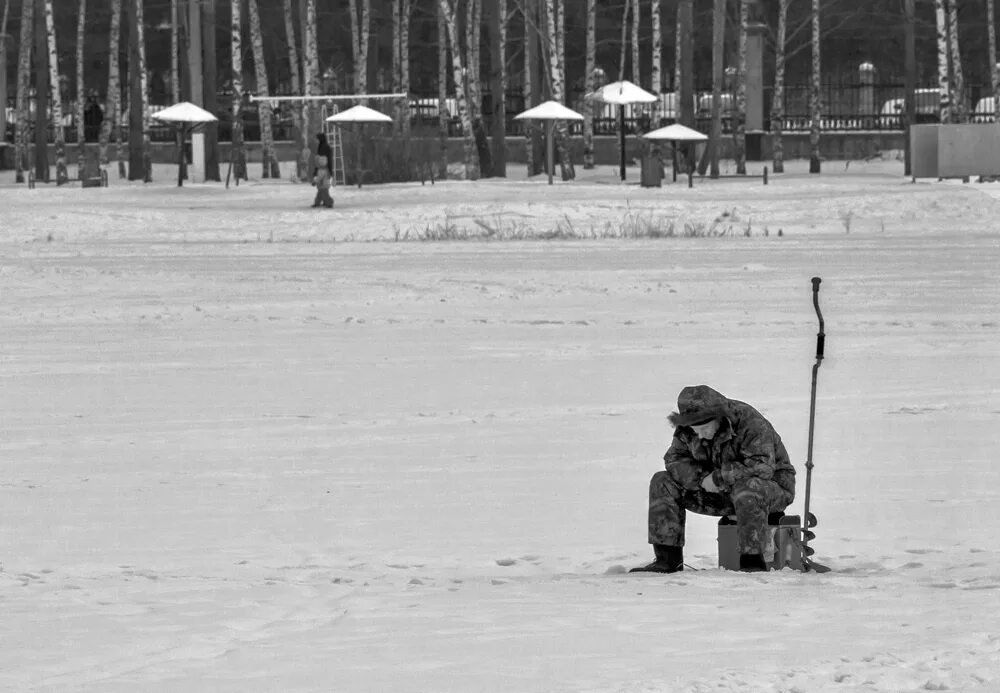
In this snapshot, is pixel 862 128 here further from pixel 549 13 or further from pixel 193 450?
pixel 193 450

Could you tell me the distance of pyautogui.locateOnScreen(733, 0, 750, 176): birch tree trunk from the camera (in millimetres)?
42719

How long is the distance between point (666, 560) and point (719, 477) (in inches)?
14.3

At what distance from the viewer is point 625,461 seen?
32.6ft

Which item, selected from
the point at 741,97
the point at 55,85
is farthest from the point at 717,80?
the point at 55,85

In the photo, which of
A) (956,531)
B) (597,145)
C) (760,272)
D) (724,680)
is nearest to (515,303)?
(760,272)

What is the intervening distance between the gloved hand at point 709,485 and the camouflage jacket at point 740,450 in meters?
0.01

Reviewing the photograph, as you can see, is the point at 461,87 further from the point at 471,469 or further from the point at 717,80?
the point at 471,469

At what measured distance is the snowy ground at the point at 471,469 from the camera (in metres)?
5.82

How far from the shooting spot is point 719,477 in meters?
7.32

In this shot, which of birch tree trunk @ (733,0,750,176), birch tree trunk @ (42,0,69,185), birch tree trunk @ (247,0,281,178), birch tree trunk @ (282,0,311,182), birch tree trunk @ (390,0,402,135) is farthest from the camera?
birch tree trunk @ (390,0,402,135)

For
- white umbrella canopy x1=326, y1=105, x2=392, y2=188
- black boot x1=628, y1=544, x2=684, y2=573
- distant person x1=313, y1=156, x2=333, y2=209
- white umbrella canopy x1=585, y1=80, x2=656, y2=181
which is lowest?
black boot x1=628, y1=544, x2=684, y2=573

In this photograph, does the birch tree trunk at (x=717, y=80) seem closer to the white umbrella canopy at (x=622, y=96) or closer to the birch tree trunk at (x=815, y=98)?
the white umbrella canopy at (x=622, y=96)

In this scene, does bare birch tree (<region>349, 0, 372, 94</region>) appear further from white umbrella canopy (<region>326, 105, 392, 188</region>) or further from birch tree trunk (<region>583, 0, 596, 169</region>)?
white umbrella canopy (<region>326, 105, 392, 188</region>)

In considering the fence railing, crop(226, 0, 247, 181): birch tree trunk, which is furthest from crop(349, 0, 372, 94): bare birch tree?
crop(226, 0, 247, 181): birch tree trunk
